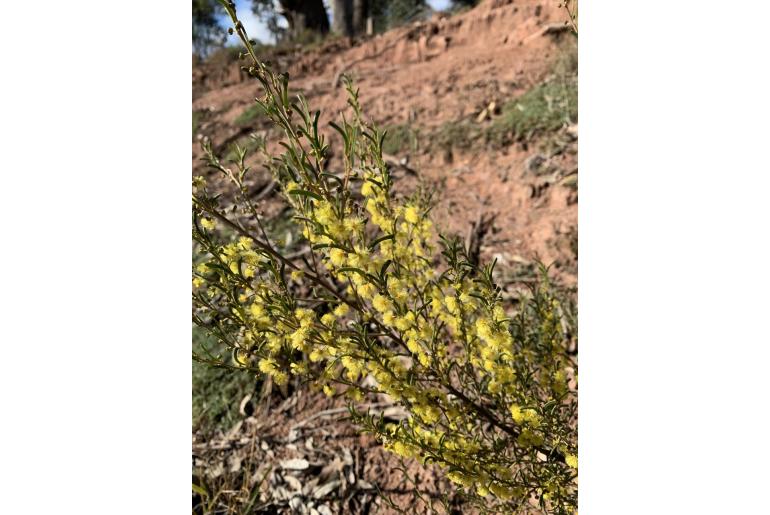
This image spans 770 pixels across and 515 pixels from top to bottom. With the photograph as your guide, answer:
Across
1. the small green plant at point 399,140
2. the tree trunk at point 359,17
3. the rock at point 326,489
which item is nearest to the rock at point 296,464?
the rock at point 326,489

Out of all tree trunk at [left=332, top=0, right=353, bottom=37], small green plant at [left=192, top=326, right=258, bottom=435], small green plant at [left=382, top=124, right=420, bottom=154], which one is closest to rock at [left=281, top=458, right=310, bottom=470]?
small green plant at [left=192, top=326, right=258, bottom=435]

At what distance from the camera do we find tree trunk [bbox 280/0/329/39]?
3363 millimetres

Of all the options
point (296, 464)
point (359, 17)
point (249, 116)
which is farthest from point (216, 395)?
point (359, 17)

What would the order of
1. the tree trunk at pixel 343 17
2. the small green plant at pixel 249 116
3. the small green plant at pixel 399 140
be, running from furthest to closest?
1. the tree trunk at pixel 343 17
2. the small green plant at pixel 249 116
3. the small green plant at pixel 399 140

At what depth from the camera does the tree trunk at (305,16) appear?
336 centimetres

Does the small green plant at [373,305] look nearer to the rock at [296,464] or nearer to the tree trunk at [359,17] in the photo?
the rock at [296,464]

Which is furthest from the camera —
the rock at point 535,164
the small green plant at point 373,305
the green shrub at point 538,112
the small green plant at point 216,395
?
the green shrub at point 538,112

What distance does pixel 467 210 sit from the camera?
2244mm

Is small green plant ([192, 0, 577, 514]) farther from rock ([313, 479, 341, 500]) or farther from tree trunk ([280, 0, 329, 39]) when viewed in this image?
tree trunk ([280, 0, 329, 39])
